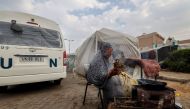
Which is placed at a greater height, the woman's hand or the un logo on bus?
the un logo on bus

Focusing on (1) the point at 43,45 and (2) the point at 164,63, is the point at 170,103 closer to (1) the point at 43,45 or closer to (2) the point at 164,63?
(1) the point at 43,45

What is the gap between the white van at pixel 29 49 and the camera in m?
Answer: 5.62

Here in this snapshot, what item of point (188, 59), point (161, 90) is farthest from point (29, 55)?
point (188, 59)

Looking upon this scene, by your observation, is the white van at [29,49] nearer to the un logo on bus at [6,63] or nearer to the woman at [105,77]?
the un logo on bus at [6,63]

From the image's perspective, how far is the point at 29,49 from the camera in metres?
6.07

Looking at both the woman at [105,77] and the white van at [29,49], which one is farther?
the white van at [29,49]

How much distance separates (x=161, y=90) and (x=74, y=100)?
277 cm

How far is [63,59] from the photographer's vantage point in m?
6.91

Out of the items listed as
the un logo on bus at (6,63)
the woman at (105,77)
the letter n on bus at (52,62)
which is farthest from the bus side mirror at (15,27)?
the woman at (105,77)

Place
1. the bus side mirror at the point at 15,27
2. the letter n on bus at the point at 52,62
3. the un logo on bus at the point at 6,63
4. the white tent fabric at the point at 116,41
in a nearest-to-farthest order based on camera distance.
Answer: the un logo on bus at the point at 6,63 → the bus side mirror at the point at 15,27 → the letter n on bus at the point at 52,62 → the white tent fabric at the point at 116,41

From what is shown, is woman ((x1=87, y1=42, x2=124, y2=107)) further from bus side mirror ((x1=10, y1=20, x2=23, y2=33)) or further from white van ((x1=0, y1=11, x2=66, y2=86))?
bus side mirror ((x1=10, y1=20, x2=23, y2=33))

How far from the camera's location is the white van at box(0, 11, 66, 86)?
562 centimetres

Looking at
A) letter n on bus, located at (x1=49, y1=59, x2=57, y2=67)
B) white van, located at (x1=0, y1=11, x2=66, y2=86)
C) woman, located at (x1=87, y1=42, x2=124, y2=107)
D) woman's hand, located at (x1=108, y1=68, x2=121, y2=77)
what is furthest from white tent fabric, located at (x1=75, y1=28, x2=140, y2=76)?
woman's hand, located at (x1=108, y1=68, x2=121, y2=77)

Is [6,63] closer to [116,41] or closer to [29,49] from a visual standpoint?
[29,49]
